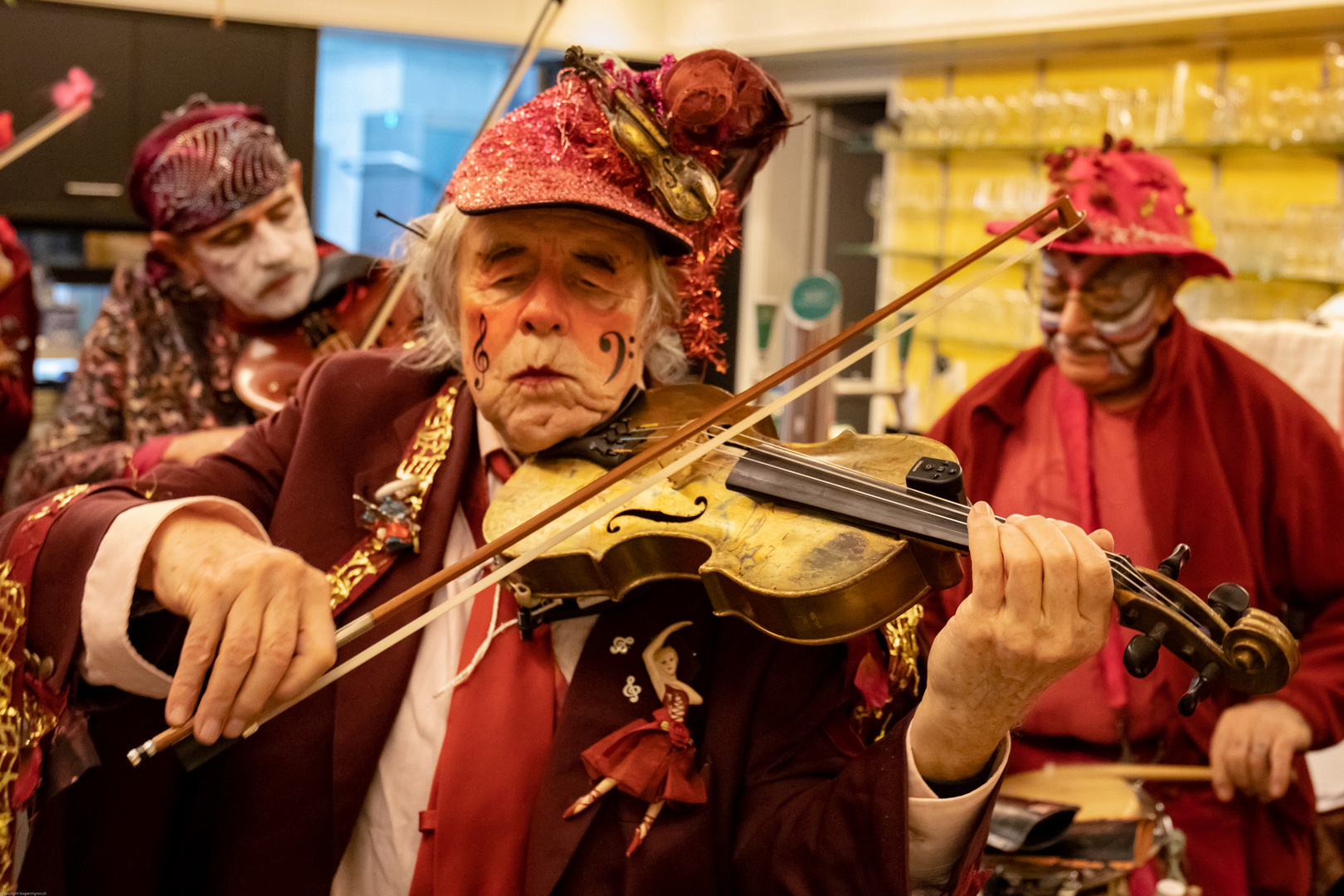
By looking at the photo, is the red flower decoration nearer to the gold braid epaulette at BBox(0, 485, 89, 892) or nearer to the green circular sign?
the green circular sign

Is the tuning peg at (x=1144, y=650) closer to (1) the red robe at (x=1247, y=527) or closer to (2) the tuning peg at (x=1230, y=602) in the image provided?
(2) the tuning peg at (x=1230, y=602)

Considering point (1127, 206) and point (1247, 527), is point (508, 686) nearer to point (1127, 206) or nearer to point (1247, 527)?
point (1247, 527)

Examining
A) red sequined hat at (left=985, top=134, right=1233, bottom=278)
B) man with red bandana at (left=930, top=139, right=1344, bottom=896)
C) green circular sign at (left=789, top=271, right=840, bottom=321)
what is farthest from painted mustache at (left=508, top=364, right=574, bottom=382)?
green circular sign at (left=789, top=271, right=840, bottom=321)

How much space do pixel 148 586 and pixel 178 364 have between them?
161 centimetres

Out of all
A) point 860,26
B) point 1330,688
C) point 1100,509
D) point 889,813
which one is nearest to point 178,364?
point 1100,509

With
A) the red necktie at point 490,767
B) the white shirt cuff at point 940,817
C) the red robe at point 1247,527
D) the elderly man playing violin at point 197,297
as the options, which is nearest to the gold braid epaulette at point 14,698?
the red necktie at point 490,767

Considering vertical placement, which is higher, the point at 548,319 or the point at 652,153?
the point at 652,153

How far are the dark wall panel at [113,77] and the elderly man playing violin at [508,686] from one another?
11.8ft

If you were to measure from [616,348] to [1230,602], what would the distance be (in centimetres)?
59

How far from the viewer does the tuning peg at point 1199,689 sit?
831 mm

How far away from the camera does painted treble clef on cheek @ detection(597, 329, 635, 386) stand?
114 cm

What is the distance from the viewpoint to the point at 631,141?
3.63 feet

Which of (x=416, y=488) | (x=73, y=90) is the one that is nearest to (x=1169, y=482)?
(x=416, y=488)

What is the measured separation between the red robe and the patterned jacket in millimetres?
1591
